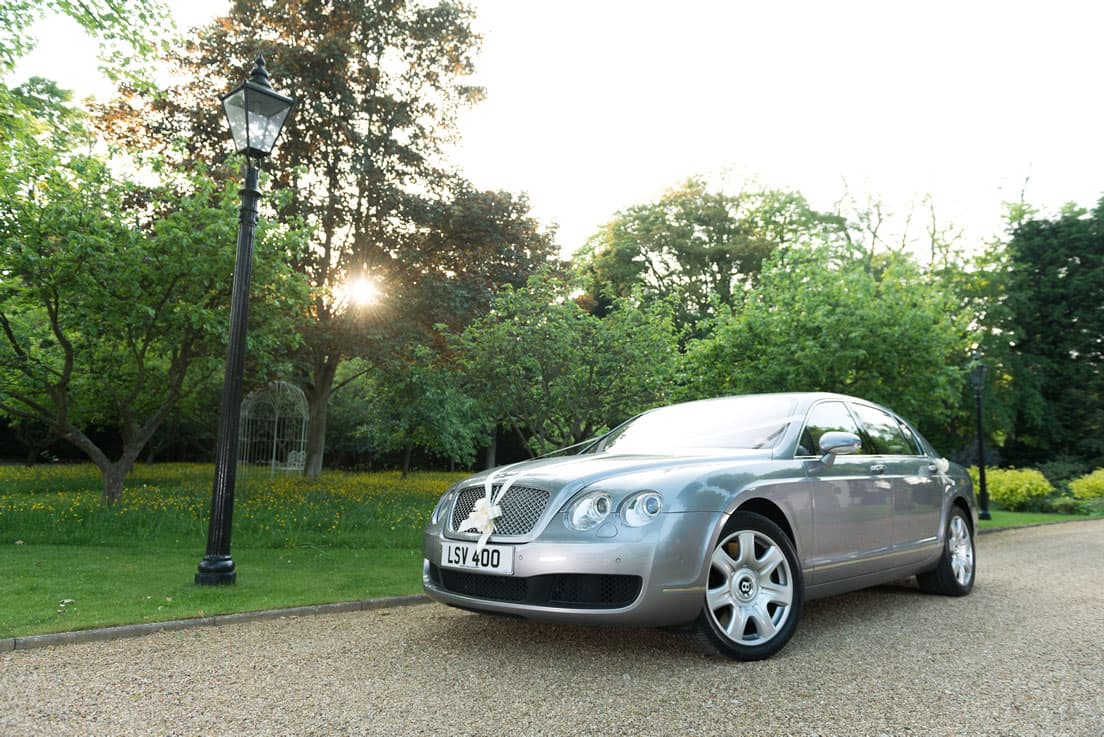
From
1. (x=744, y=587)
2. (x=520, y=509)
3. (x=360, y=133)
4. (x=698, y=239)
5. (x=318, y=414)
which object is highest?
(x=698, y=239)

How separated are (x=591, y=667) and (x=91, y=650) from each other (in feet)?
9.72

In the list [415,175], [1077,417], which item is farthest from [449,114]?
[1077,417]

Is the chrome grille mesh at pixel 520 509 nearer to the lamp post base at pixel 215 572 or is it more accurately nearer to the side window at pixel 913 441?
the lamp post base at pixel 215 572

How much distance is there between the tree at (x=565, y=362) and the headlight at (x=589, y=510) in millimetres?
7830

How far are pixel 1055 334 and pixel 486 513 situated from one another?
3531 centimetres

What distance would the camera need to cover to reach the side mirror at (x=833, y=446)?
4.73m

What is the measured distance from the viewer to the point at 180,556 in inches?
317

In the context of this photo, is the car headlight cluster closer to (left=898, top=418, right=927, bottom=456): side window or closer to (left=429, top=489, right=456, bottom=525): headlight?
(left=429, top=489, right=456, bottom=525): headlight

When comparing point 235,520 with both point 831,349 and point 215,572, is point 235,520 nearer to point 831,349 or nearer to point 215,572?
point 215,572

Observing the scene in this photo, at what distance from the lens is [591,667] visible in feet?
13.3

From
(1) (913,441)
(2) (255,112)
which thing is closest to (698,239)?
(1) (913,441)

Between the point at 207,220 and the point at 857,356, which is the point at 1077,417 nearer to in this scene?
the point at 857,356

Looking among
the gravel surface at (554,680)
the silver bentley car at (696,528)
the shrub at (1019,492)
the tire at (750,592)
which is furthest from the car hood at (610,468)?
the shrub at (1019,492)

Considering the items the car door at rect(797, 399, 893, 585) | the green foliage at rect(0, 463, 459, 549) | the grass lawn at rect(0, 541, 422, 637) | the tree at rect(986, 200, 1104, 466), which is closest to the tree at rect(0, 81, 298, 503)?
the green foliage at rect(0, 463, 459, 549)
